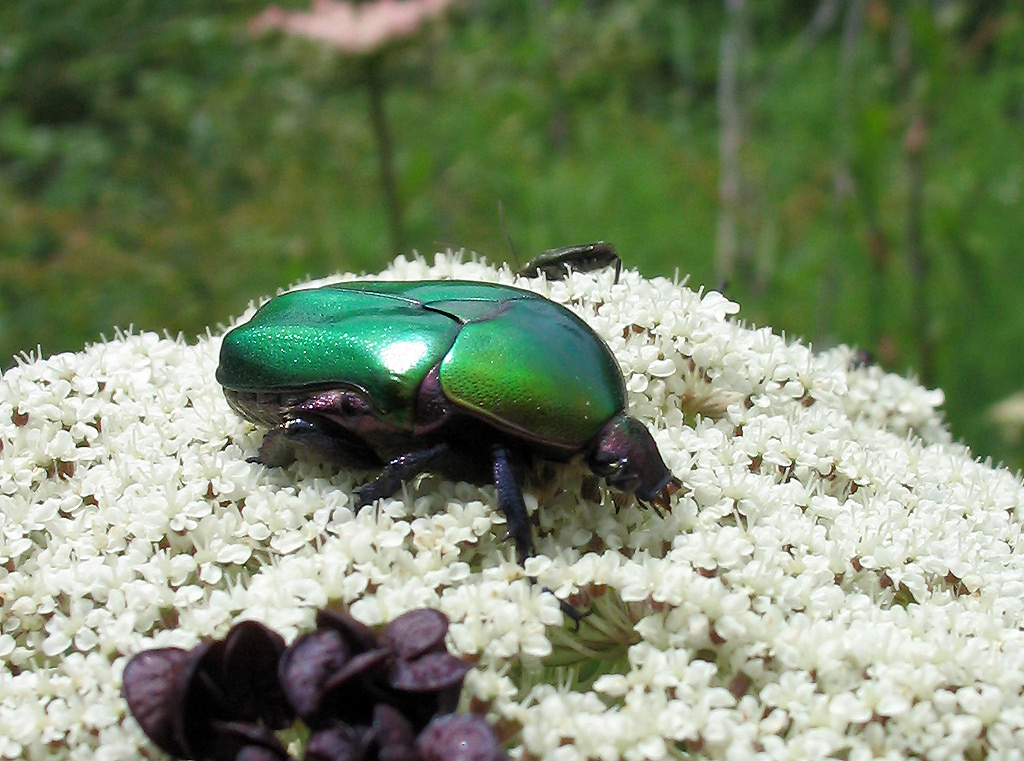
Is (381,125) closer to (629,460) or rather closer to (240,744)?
(629,460)

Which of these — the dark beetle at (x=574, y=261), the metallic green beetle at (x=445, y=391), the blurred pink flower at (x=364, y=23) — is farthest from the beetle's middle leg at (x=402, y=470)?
the blurred pink flower at (x=364, y=23)

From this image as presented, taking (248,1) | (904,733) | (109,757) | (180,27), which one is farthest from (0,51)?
(904,733)

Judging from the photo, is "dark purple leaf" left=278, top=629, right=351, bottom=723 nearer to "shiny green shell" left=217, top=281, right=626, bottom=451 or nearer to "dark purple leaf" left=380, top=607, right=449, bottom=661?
"dark purple leaf" left=380, top=607, right=449, bottom=661

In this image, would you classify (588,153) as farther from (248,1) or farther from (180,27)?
(180,27)

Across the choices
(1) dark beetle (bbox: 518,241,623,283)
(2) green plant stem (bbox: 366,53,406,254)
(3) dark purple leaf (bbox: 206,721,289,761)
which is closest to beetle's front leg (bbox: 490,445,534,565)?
(3) dark purple leaf (bbox: 206,721,289,761)

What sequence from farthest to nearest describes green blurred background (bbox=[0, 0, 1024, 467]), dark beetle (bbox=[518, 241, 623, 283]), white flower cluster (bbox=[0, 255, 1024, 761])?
1. green blurred background (bbox=[0, 0, 1024, 467])
2. dark beetle (bbox=[518, 241, 623, 283])
3. white flower cluster (bbox=[0, 255, 1024, 761])

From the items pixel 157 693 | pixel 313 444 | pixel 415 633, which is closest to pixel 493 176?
pixel 313 444

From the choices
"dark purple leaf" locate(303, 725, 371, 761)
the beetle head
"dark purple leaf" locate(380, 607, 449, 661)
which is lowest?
"dark purple leaf" locate(303, 725, 371, 761)

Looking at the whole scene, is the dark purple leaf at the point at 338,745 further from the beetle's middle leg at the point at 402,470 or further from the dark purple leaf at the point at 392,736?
the beetle's middle leg at the point at 402,470
